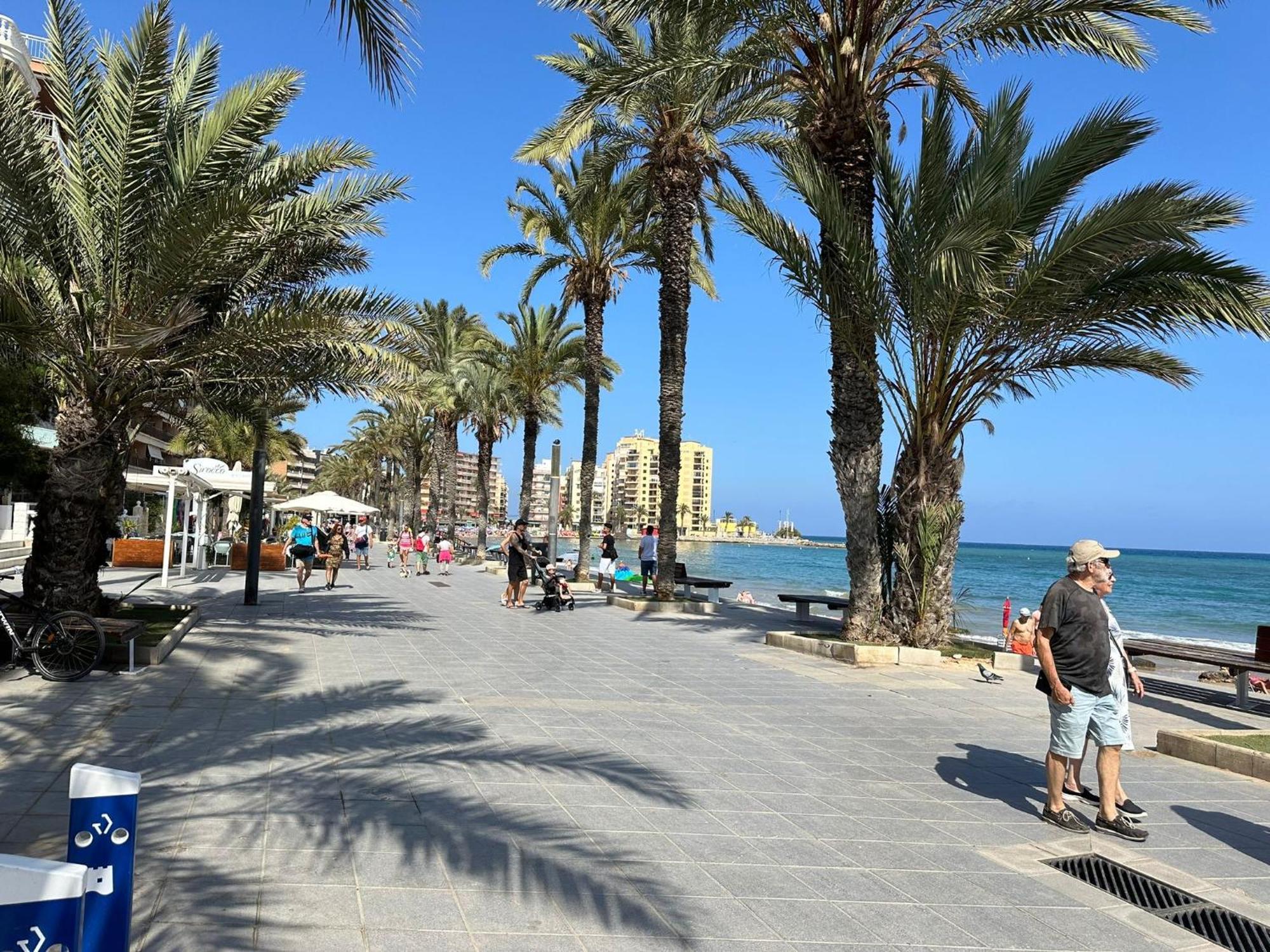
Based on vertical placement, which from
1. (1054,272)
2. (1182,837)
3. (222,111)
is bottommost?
(1182,837)

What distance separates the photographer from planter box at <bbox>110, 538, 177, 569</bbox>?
79.4 feet

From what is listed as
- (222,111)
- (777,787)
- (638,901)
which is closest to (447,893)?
(638,901)

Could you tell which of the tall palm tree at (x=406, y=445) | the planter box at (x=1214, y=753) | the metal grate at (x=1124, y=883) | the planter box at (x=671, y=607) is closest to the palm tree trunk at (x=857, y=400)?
the planter box at (x=1214, y=753)

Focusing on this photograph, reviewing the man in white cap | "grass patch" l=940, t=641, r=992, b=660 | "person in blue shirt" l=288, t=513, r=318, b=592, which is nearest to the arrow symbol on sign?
the man in white cap

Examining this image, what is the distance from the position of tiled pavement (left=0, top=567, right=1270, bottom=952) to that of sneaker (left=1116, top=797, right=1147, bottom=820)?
4.1 inches

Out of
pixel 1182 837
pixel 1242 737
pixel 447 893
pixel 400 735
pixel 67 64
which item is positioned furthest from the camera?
pixel 67 64

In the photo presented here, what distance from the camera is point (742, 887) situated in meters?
4.17

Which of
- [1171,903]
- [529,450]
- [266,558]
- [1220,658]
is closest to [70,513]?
[1171,903]

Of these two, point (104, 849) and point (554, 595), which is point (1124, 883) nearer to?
point (104, 849)

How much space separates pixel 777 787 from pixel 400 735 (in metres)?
2.72

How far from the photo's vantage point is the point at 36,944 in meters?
1.71

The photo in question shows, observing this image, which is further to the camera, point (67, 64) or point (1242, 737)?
point (67, 64)

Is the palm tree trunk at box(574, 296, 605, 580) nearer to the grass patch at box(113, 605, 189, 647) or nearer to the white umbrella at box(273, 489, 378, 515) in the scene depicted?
the white umbrella at box(273, 489, 378, 515)

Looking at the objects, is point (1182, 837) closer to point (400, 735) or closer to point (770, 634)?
point (400, 735)
